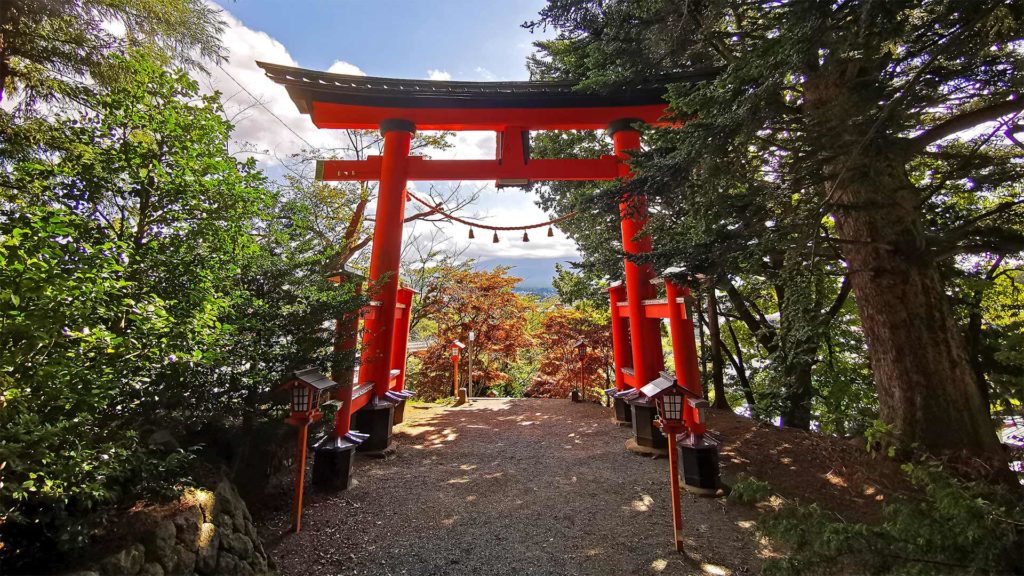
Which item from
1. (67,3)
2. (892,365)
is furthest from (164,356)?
(892,365)

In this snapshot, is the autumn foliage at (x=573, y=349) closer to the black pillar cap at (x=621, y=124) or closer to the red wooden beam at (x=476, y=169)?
the red wooden beam at (x=476, y=169)

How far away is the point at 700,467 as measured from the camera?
10.9ft

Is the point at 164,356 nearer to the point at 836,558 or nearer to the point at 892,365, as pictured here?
the point at 836,558

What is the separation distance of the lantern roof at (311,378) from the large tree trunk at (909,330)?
3.85 metres

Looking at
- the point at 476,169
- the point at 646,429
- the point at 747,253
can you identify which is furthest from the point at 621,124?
the point at 646,429

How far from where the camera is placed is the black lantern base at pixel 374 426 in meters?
4.28

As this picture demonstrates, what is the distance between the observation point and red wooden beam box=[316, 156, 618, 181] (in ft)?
17.3

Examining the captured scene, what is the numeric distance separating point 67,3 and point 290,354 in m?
3.25

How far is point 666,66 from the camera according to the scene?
146 inches

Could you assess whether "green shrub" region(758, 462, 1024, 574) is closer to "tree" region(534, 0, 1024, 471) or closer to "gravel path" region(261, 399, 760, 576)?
"tree" region(534, 0, 1024, 471)

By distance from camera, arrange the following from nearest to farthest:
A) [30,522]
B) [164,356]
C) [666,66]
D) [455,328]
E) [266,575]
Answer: [30,522] < [164,356] < [266,575] < [666,66] < [455,328]

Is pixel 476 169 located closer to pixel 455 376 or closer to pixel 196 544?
pixel 455 376

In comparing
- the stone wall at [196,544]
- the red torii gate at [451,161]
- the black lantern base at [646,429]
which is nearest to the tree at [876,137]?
the red torii gate at [451,161]

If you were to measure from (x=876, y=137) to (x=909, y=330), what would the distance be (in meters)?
1.47
